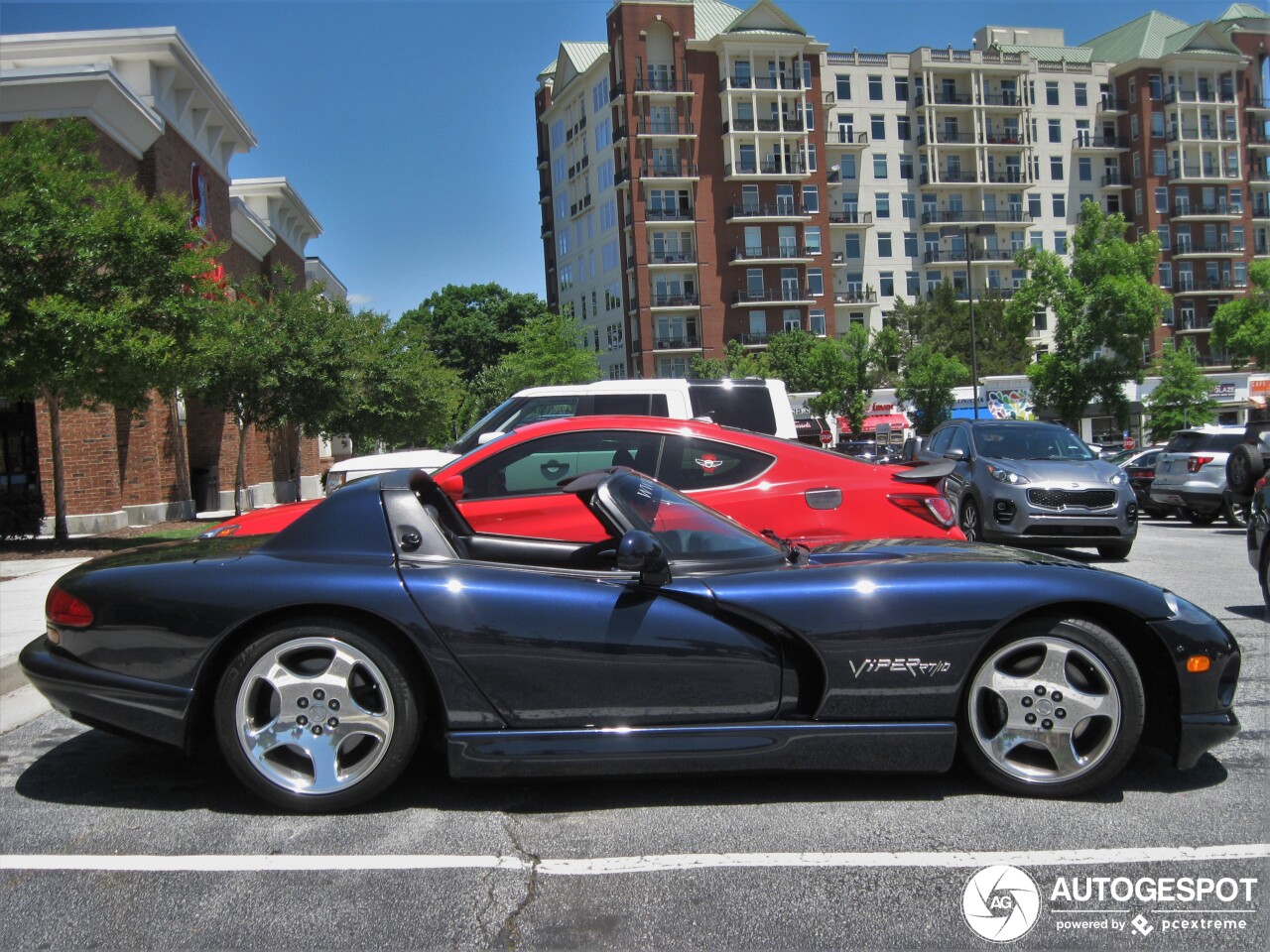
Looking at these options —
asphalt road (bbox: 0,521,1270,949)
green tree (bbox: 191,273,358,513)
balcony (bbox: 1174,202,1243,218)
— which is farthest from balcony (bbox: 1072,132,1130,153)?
asphalt road (bbox: 0,521,1270,949)

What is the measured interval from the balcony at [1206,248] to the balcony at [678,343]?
37692 millimetres

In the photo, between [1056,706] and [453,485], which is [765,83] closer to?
[453,485]

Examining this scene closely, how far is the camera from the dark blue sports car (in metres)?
3.69

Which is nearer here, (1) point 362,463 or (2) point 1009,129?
(1) point 362,463

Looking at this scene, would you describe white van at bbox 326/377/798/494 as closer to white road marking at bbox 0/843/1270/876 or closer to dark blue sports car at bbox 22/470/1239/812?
dark blue sports car at bbox 22/470/1239/812

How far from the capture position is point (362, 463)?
420 inches

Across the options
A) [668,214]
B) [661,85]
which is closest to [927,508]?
[668,214]

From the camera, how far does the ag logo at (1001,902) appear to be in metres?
2.90

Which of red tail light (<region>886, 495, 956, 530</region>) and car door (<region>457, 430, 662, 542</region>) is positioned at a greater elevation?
car door (<region>457, 430, 662, 542</region>)

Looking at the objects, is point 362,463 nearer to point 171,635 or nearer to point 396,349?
point 171,635

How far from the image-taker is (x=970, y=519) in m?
12.0

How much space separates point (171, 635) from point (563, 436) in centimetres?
338

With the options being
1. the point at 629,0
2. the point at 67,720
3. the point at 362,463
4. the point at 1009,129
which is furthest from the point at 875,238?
the point at 67,720

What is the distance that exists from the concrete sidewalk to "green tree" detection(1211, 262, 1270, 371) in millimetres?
57932
